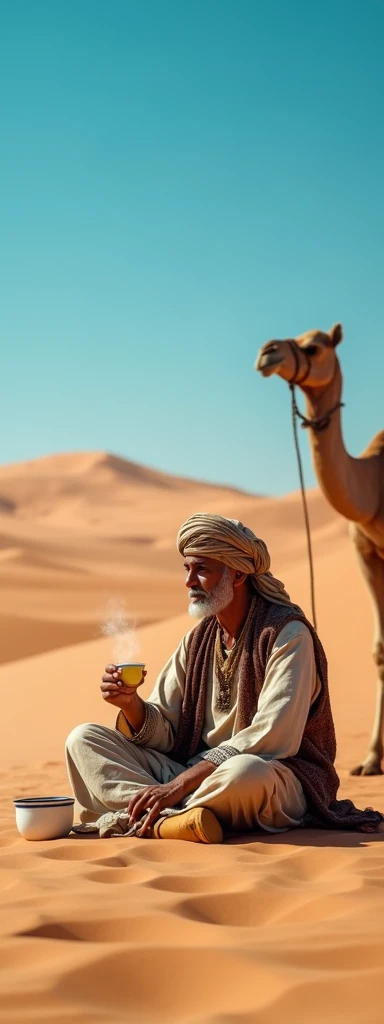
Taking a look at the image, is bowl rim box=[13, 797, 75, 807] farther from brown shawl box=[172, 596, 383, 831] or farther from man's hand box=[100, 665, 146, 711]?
brown shawl box=[172, 596, 383, 831]

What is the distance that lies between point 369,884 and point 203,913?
0.54 m

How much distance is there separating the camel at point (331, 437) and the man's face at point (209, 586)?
2.59 metres

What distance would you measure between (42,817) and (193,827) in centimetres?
60

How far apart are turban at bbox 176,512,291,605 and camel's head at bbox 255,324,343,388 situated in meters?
2.52

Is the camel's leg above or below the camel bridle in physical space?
below

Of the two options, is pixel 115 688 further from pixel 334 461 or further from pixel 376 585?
pixel 376 585

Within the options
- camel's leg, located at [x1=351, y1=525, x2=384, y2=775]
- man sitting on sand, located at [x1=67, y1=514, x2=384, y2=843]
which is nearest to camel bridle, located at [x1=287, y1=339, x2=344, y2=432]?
camel's leg, located at [x1=351, y1=525, x2=384, y2=775]

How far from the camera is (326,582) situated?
16438 mm

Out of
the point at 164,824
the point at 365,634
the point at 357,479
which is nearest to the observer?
the point at 164,824

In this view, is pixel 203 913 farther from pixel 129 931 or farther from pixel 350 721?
pixel 350 721

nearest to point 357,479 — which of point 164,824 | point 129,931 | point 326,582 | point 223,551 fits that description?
point 223,551

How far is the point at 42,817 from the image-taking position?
4609 mm

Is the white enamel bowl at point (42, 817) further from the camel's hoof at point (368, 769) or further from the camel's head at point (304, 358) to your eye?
the camel's hoof at point (368, 769)

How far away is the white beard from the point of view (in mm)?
4814
